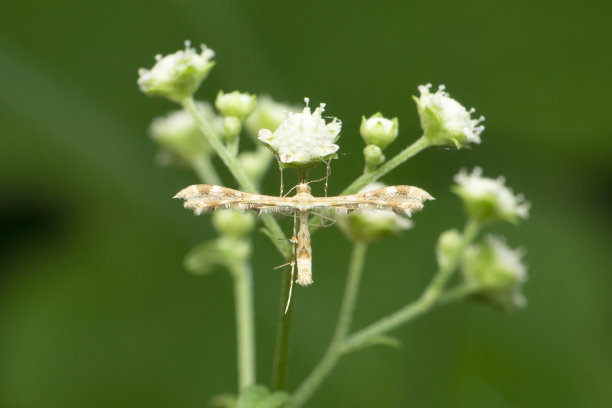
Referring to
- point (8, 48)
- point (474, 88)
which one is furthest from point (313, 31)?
point (8, 48)

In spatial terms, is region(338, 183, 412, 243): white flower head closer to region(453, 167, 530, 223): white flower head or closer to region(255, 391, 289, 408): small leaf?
region(453, 167, 530, 223): white flower head

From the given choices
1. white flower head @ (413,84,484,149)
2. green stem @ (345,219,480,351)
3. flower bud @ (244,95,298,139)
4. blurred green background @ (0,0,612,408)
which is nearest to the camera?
white flower head @ (413,84,484,149)

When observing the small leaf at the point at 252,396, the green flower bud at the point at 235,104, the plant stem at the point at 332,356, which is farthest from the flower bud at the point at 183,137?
the small leaf at the point at 252,396

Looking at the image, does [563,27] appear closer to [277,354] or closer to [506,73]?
[506,73]

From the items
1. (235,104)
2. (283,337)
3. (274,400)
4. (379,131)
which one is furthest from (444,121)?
(274,400)

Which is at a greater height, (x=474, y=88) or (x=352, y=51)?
(x=352, y=51)

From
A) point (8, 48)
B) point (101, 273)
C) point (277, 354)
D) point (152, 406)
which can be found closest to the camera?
point (277, 354)

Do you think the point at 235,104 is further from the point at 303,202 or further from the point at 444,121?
the point at 444,121

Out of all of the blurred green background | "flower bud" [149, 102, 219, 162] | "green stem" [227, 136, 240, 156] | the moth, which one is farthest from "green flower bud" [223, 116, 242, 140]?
the blurred green background
